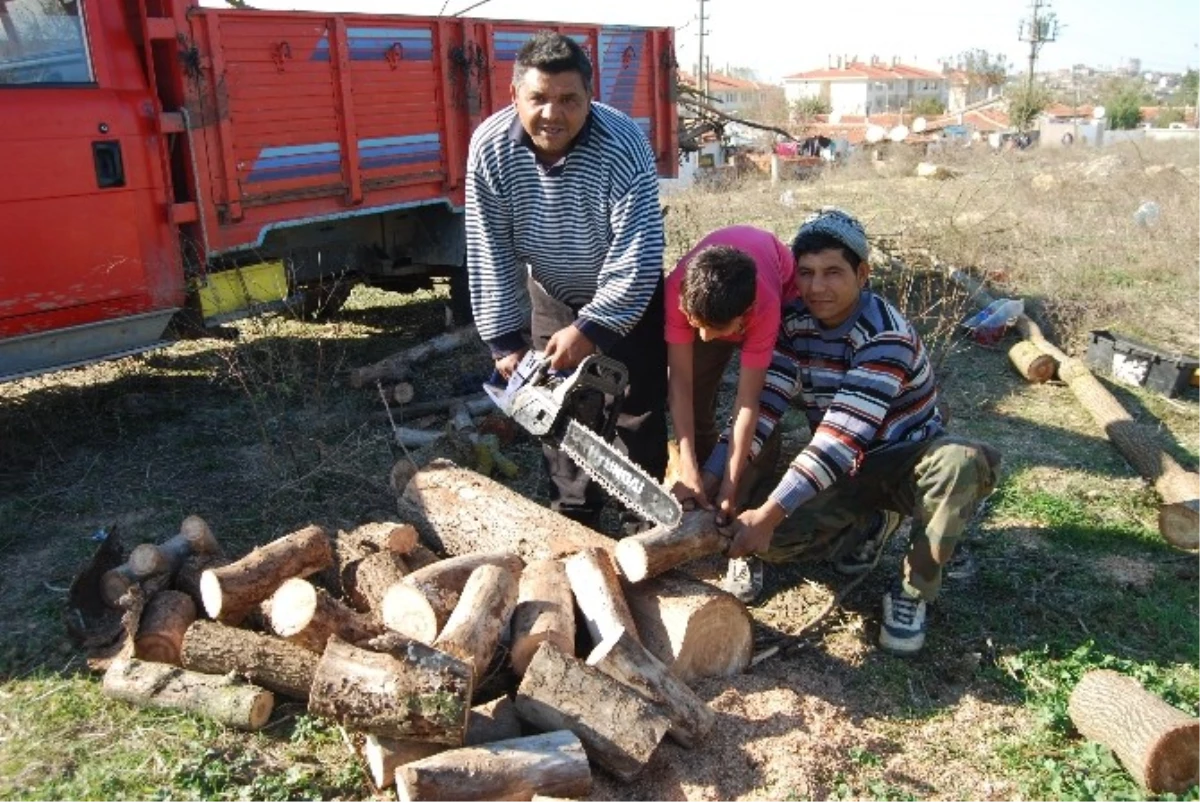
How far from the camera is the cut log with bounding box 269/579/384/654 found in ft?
9.79

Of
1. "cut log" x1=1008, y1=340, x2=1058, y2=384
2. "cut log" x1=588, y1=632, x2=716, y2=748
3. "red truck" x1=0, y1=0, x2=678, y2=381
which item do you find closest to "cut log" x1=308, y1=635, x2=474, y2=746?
"cut log" x1=588, y1=632, x2=716, y2=748

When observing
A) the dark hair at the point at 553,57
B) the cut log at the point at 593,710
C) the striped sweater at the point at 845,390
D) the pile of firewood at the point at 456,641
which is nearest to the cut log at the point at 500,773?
the pile of firewood at the point at 456,641

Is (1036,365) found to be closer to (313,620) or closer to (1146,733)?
(1146,733)

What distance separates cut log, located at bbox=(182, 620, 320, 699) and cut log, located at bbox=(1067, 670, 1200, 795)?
8.03 feet

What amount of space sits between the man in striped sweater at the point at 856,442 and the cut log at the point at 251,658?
1.49 m

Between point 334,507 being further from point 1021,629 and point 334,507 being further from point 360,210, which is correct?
point 1021,629

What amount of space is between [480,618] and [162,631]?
3.84 feet

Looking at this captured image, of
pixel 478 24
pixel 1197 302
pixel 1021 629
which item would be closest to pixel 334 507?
pixel 1021 629

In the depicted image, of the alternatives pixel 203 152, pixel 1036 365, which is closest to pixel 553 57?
pixel 203 152

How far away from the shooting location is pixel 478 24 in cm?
661

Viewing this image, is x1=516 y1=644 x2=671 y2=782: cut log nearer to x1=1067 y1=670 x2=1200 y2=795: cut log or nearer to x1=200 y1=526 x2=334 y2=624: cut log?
x1=200 y1=526 x2=334 y2=624: cut log

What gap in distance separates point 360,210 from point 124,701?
12.3ft

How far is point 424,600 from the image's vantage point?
10.0 ft

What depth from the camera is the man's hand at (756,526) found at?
10.3 feet
